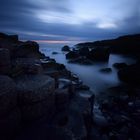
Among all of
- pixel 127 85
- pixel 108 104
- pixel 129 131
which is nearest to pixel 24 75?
pixel 129 131

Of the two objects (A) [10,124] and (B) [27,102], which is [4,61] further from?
(A) [10,124]

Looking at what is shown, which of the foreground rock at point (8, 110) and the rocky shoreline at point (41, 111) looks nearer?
the foreground rock at point (8, 110)

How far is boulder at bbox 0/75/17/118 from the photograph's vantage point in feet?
8.46

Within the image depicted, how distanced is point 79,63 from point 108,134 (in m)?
18.2

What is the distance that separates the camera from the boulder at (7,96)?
258 centimetres

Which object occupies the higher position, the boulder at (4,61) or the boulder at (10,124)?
the boulder at (4,61)

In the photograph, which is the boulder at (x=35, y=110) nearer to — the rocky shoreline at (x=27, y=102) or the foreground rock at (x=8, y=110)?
the rocky shoreline at (x=27, y=102)

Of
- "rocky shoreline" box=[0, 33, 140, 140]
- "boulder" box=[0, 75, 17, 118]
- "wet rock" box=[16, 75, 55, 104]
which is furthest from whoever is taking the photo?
"wet rock" box=[16, 75, 55, 104]

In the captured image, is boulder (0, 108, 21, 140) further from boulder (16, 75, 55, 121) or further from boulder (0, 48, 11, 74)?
boulder (0, 48, 11, 74)

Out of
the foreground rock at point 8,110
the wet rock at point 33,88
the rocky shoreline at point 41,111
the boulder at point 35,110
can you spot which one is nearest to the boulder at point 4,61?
the rocky shoreline at point 41,111

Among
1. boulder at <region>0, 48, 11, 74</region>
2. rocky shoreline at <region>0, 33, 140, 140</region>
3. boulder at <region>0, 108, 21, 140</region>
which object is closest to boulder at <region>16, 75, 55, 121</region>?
rocky shoreline at <region>0, 33, 140, 140</region>

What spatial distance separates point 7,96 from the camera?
2633mm

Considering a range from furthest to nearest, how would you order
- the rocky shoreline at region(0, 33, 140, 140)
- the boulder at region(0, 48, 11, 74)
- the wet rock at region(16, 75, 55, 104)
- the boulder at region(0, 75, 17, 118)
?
the boulder at region(0, 48, 11, 74) < the wet rock at region(16, 75, 55, 104) < the rocky shoreline at region(0, 33, 140, 140) < the boulder at region(0, 75, 17, 118)

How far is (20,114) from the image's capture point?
9.91ft
